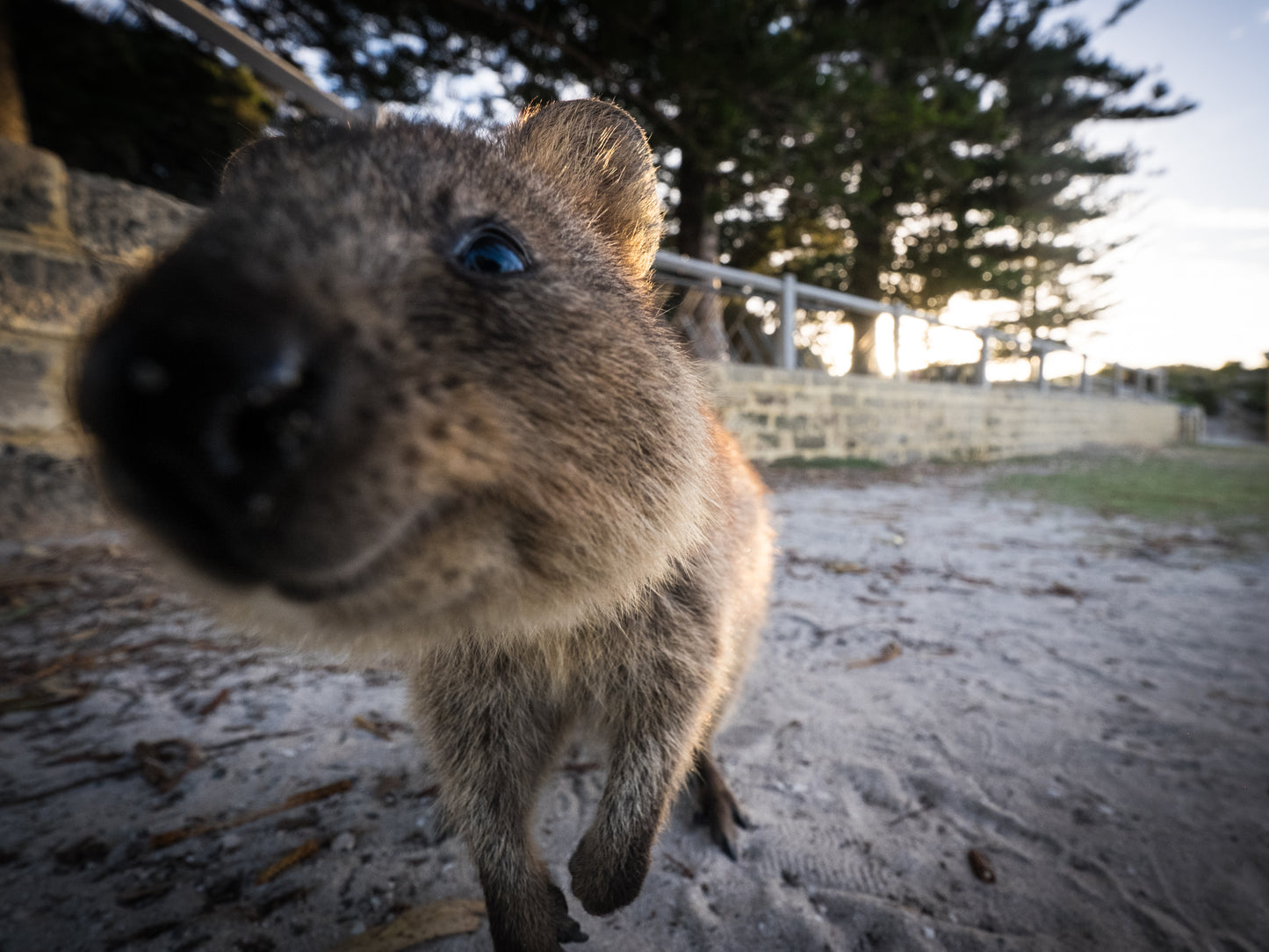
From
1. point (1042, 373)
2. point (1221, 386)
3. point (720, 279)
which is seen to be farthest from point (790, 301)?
point (1221, 386)

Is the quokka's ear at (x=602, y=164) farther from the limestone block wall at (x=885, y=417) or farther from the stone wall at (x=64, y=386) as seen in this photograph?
the limestone block wall at (x=885, y=417)

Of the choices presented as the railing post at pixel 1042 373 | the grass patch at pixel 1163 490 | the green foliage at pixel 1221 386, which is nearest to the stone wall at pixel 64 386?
the railing post at pixel 1042 373

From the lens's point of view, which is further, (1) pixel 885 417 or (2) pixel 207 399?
(1) pixel 885 417

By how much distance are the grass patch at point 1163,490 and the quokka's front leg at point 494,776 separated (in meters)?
6.37

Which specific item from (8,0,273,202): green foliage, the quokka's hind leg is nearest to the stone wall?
the quokka's hind leg

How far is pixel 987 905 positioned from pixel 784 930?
0.50 m

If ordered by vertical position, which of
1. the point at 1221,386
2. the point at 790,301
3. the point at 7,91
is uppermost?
the point at 7,91

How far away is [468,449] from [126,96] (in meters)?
11.0

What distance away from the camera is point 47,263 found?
11.0 ft

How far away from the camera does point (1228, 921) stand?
1.30 m

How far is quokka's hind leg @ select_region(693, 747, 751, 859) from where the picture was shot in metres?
1.60

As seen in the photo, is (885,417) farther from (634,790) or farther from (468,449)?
(468,449)

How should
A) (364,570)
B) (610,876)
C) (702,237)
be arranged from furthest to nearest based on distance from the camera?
(702,237) → (610,876) → (364,570)

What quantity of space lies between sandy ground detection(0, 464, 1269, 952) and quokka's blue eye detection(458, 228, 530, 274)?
3.73 feet
